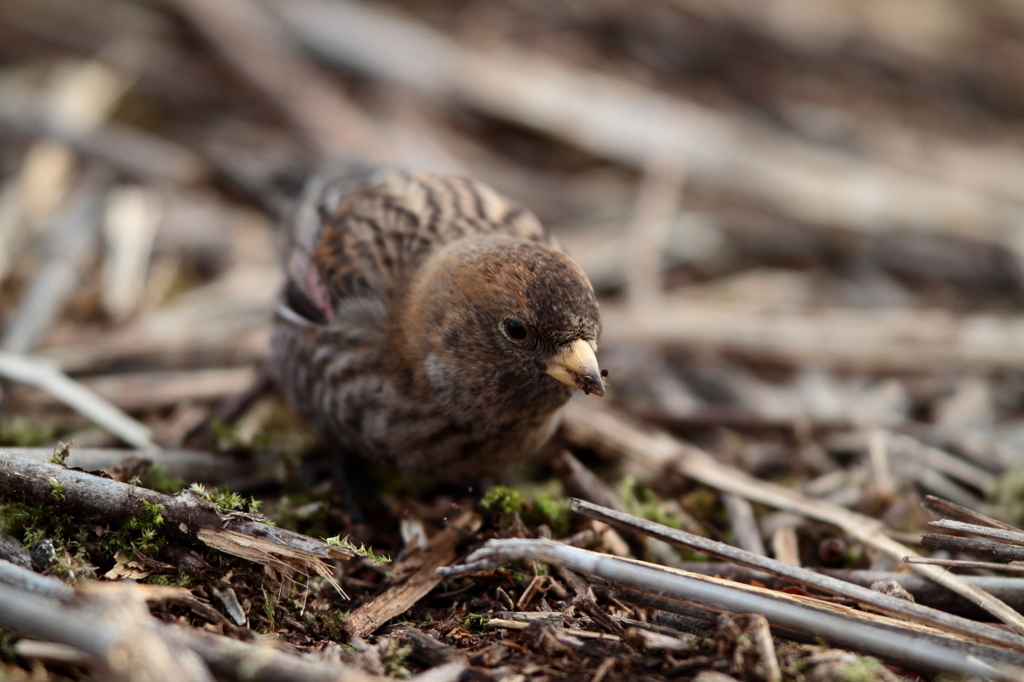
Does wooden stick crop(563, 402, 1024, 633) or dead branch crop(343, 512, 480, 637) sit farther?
wooden stick crop(563, 402, 1024, 633)

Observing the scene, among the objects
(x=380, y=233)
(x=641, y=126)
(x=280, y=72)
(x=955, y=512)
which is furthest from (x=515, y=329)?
(x=280, y=72)

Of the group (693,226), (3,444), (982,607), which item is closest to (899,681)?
(982,607)

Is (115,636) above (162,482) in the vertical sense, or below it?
above

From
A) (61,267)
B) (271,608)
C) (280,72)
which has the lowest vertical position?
(271,608)

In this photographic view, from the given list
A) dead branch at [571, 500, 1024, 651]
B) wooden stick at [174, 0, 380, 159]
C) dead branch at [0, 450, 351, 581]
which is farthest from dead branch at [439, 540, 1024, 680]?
wooden stick at [174, 0, 380, 159]

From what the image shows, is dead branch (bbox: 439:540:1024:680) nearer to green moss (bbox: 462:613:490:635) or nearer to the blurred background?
green moss (bbox: 462:613:490:635)

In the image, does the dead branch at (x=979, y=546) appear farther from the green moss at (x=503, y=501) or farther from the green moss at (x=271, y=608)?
the green moss at (x=271, y=608)

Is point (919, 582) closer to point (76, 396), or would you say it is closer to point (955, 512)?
point (955, 512)
